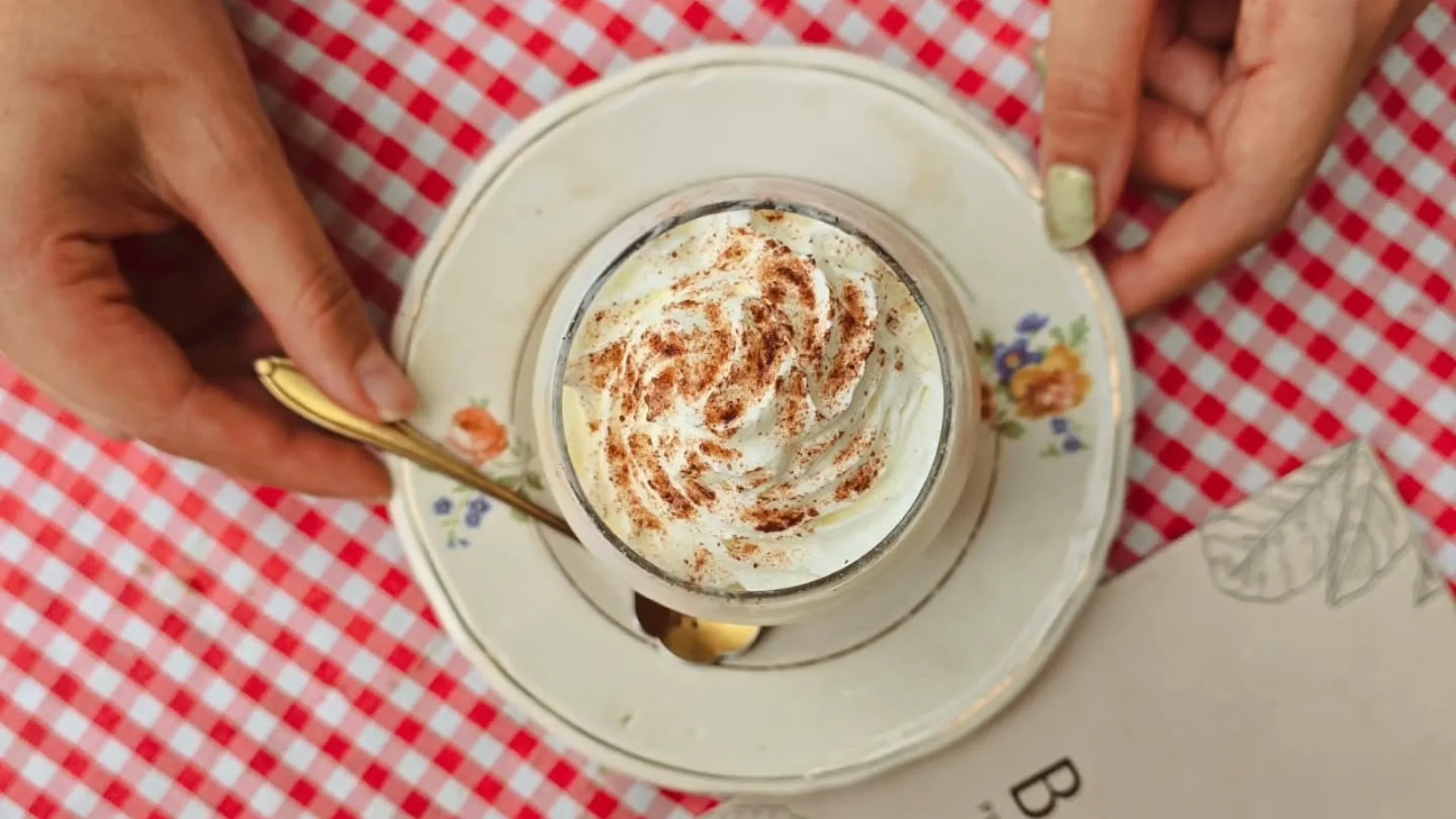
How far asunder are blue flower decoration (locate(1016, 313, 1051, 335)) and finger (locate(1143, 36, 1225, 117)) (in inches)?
7.6

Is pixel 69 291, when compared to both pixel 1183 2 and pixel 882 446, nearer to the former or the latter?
pixel 882 446

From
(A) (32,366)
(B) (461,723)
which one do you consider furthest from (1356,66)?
(A) (32,366)

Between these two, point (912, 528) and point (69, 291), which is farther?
point (69, 291)

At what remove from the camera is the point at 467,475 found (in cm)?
80

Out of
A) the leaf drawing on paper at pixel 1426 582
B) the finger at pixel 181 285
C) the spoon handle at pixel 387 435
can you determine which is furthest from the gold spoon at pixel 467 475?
the leaf drawing on paper at pixel 1426 582

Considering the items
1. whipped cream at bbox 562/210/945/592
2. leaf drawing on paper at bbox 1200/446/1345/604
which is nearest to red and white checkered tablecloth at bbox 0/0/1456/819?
leaf drawing on paper at bbox 1200/446/1345/604

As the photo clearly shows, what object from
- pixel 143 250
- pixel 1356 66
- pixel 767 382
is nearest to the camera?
pixel 767 382

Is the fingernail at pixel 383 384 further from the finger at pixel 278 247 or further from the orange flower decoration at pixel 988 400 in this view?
the orange flower decoration at pixel 988 400

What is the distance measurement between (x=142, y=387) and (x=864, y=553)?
0.50m

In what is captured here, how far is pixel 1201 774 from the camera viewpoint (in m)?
0.83

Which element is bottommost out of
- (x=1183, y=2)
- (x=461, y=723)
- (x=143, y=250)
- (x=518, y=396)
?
(x=461, y=723)

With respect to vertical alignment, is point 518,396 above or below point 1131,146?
below

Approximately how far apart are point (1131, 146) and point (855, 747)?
1.47 feet

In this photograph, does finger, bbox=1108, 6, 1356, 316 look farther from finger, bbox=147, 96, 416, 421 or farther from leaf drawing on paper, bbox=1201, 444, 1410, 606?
finger, bbox=147, 96, 416, 421
